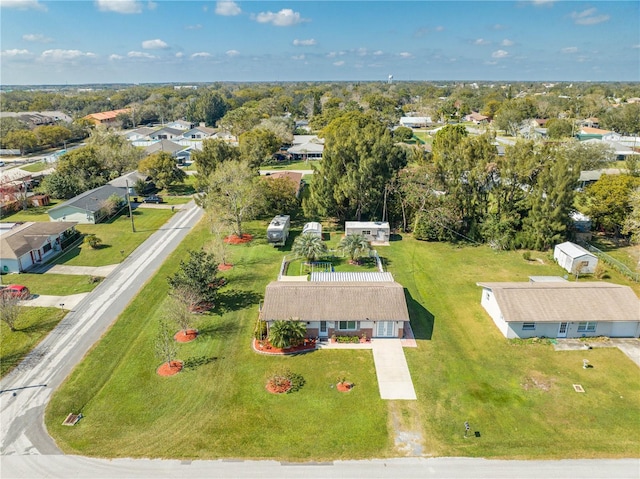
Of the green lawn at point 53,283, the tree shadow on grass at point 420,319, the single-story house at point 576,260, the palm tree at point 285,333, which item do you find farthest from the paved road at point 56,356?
the single-story house at point 576,260

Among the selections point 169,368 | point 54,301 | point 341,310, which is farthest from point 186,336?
point 54,301

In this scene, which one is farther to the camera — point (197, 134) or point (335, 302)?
point (197, 134)

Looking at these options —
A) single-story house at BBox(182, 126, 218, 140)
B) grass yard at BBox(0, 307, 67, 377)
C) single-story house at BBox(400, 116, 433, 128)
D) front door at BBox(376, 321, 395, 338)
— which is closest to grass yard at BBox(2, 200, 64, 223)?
grass yard at BBox(0, 307, 67, 377)

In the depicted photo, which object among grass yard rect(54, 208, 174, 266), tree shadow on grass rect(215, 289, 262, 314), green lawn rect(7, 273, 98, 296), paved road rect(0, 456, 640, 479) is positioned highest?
grass yard rect(54, 208, 174, 266)

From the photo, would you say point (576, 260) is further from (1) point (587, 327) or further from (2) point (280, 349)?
(2) point (280, 349)

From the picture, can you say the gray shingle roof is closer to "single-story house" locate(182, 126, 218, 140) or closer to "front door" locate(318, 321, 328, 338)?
"front door" locate(318, 321, 328, 338)

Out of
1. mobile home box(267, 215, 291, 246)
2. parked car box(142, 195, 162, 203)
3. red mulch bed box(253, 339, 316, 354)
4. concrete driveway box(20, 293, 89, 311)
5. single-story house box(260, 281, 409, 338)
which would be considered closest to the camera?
red mulch bed box(253, 339, 316, 354)
